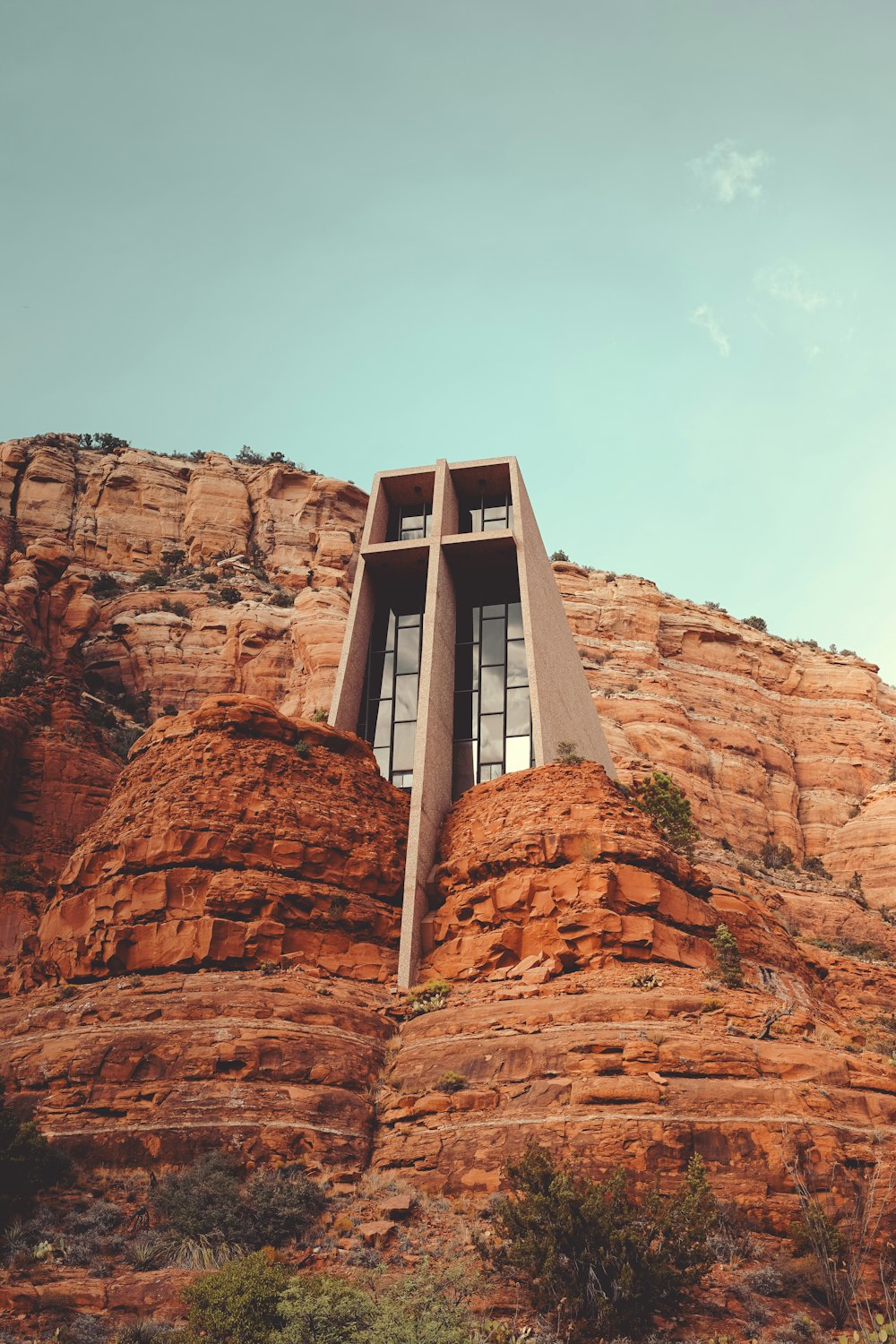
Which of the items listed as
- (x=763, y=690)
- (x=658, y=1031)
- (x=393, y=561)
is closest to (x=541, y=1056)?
(x=658, y=1031)

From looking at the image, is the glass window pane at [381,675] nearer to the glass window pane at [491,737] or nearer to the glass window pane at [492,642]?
the glass window pane at [492,642]

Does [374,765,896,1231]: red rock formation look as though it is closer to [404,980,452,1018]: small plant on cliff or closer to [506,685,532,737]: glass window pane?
[404,980,452,1018]: small plant on cliff

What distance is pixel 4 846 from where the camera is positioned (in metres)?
31.5

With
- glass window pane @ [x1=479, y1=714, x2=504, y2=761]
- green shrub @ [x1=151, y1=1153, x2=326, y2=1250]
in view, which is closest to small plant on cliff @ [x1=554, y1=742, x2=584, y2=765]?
glass window pane @ [x1=479, y1=714, x2=504, y2=761]

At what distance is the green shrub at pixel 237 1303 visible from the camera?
12.5 m

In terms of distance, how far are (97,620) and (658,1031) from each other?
34.8 meters

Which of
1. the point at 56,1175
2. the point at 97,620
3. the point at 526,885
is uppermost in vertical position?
the point at 97,620

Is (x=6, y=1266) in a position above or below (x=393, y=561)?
below

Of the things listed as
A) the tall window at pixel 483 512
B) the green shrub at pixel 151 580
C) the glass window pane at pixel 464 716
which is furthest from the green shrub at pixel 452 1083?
the green shrub at pixel 151 580

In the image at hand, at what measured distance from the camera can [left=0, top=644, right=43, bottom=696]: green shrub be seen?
118 ft

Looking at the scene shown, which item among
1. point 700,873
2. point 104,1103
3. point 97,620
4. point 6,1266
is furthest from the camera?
point 97,620

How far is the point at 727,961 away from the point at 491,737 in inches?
451

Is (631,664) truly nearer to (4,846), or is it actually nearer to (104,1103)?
(4,846)

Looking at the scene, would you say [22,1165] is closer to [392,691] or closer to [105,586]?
[392,691]
